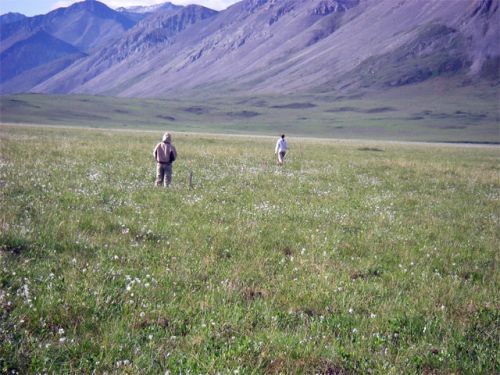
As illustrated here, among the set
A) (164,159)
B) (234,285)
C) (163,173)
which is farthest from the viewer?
(163,173)

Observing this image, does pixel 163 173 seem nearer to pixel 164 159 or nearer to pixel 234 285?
pixel 164 159

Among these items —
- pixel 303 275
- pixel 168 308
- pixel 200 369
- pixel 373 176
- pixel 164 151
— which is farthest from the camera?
pixel 373 176

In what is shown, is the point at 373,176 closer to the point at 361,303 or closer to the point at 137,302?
the point at 361,303

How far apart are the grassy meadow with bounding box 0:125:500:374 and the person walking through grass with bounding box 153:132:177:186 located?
6.76ft

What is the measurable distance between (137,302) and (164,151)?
11.9 metres

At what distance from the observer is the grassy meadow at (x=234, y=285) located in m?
5.54

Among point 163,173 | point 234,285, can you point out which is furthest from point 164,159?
point 234,285

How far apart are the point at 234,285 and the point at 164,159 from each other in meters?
11.1

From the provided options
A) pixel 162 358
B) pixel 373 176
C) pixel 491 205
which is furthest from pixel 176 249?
pixel 373 176

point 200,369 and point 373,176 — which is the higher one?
point 373,176

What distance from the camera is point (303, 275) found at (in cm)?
848

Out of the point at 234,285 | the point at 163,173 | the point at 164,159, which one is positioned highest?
the point at 164,159

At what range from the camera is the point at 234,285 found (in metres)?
7.65

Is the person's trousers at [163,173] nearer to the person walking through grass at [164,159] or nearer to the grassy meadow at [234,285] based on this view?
the person walking through grass at [164,159]
